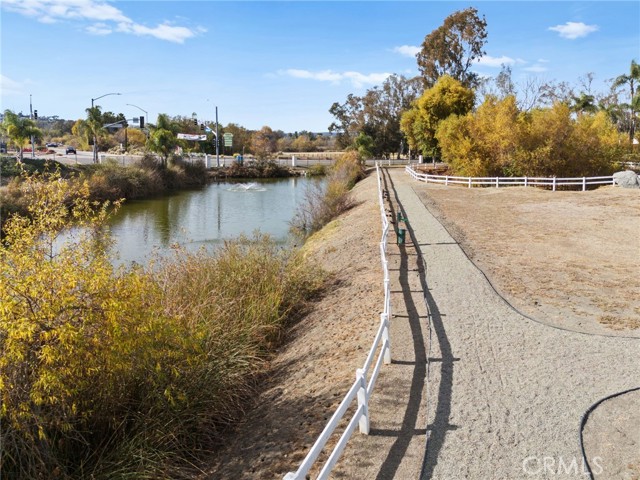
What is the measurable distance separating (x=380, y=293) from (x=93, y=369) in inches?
289

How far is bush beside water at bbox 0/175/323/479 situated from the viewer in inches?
217

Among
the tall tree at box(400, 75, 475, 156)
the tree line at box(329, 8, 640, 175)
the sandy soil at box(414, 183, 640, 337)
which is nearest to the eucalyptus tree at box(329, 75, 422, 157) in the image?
the tree line at box(329, 8, 640, 175)

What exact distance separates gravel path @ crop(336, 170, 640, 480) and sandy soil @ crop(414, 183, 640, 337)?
1093mm

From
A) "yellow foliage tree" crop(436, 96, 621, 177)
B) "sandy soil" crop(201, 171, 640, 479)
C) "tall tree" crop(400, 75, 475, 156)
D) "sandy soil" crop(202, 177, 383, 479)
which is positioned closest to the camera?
"sandy soil" crop(202, 177, 383, 479)

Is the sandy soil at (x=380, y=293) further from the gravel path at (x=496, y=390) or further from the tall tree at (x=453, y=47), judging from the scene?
the tall tree at (x=453, y=47)

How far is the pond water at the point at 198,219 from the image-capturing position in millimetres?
24766

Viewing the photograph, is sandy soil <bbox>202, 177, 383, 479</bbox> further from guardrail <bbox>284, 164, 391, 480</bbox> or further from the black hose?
the black hose

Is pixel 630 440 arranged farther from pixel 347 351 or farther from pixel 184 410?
pixel 184 410

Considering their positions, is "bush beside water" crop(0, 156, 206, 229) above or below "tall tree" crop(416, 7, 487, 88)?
below

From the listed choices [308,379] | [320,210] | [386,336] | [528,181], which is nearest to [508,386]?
[386,336]

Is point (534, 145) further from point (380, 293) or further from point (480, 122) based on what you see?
point (380, 293)

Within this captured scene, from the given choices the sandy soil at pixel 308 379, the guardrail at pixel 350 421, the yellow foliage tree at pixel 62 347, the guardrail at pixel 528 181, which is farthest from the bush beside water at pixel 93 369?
the guardrail at pixel 528 181

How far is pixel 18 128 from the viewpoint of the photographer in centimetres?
5144

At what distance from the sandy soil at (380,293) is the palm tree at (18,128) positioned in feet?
132
